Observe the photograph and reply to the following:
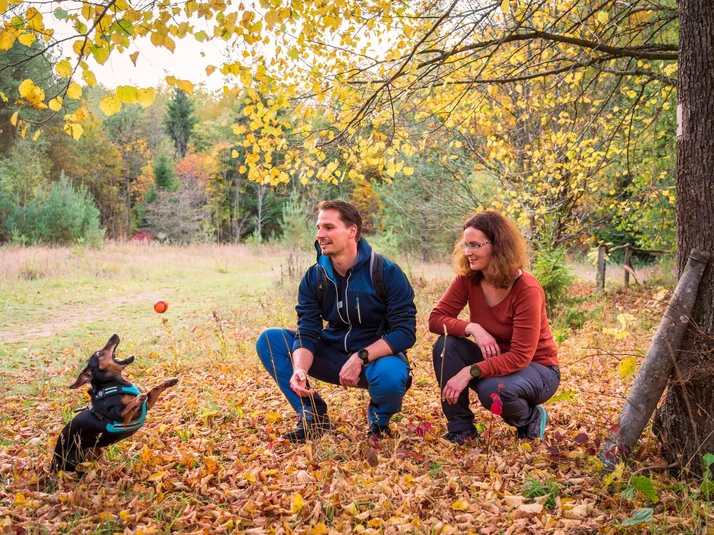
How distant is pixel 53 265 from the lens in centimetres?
1280

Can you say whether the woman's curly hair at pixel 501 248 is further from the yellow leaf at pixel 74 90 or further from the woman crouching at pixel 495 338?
the yellow leaf at pixel 74 90

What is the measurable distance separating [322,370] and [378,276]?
0.71 metres

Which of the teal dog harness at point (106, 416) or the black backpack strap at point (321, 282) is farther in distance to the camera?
the black backpack strap at point (321, 282)

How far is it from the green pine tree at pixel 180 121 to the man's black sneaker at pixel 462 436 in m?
35.8

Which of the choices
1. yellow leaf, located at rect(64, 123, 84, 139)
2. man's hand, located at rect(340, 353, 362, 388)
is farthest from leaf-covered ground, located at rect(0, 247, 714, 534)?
yellow leaf, located at rect(64, 123, 84, 139)

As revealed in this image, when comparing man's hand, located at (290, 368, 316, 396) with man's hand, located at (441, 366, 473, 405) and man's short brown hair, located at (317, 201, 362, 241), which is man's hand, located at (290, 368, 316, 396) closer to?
man's hand, located at (441, 366, 473, 405)

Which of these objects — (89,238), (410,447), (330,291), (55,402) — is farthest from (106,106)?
(89,238)

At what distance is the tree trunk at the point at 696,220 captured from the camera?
101 inches

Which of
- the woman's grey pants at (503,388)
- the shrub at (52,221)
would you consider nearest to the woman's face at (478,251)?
the woman's grey pants at (503,388)

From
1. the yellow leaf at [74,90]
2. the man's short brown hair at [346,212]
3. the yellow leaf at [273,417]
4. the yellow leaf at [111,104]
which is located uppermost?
the yellow leaf at [74,90]

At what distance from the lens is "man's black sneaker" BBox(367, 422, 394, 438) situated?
322cm

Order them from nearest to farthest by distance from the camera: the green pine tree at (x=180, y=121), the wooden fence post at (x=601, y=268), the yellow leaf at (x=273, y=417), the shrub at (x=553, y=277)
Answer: the yellow leaf at (x=273, y=417) < the shrub at (x=553, y=277) < the wooden fence post at (x=601, y=268) < the green pine tree at (x=180, y=121)

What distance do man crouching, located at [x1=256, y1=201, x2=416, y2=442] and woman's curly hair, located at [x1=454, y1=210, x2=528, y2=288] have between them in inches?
20.3

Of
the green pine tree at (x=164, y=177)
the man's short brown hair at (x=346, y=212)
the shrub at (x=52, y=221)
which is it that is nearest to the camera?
the man's short brown hair at (x=346, y=212)
